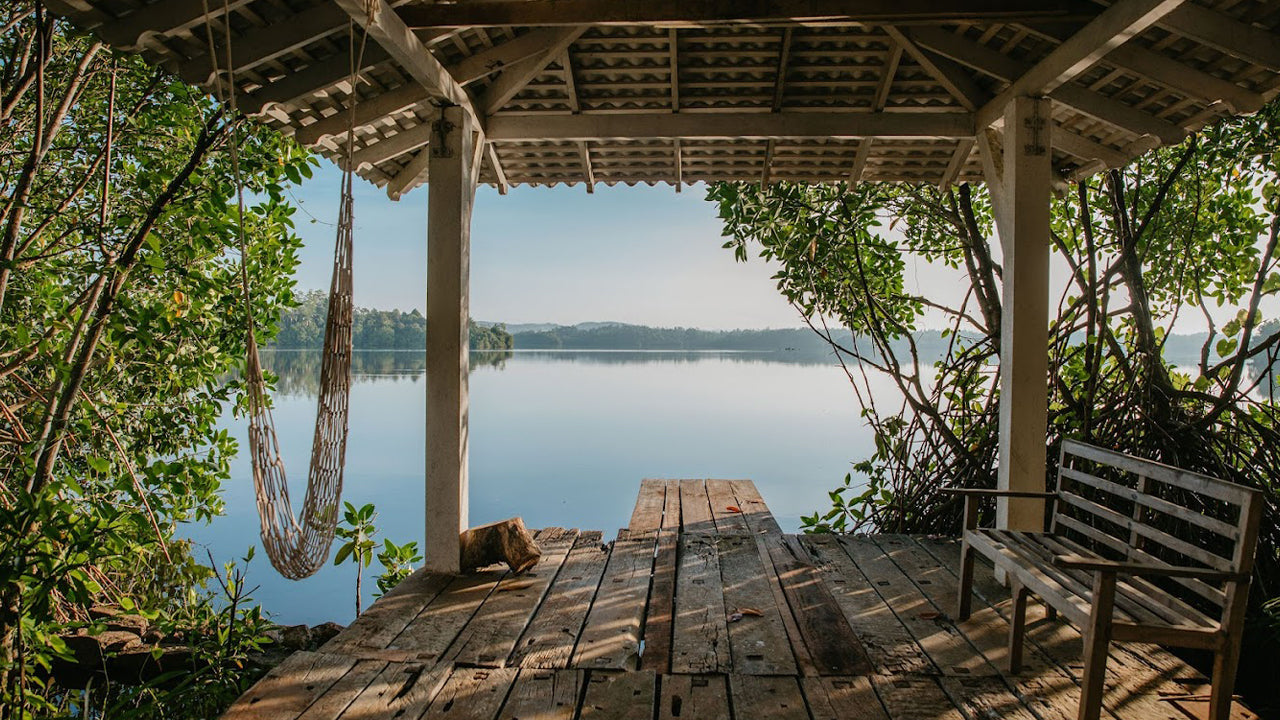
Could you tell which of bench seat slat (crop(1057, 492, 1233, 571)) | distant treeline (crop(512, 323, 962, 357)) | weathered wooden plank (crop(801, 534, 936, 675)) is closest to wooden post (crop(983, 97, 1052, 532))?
bench seat slat (crop(1057, 492, 1233, 571))

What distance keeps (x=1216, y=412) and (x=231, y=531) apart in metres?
9.35

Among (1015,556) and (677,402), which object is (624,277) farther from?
(1015,556)

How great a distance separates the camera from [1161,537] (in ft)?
8.05

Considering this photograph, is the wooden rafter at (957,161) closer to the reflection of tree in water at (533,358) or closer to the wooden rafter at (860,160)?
the wooden rafter at (860,160)

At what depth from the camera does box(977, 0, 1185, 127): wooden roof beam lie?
2666 mm

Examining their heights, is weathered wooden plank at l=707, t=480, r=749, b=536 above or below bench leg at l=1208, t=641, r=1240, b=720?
below

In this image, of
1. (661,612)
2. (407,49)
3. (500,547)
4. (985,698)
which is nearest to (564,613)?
(661,612)

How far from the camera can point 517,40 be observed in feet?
11.8

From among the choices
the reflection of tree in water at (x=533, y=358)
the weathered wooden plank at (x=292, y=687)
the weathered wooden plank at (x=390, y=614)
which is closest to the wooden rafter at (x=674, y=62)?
the weathered wooden plank at (x=390, y=614)

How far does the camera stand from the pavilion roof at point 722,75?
2.83 meters

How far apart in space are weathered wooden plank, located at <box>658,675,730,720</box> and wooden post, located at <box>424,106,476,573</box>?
62.0 inches

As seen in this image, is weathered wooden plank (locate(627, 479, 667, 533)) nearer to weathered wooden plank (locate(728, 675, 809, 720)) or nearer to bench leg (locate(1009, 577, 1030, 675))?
weathered wooden plank (locate(728, 675, 809, 720))

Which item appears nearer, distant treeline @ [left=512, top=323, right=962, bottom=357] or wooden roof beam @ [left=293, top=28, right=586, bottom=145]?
wooden roof beam @ [left=293, top=28, right=586, bottom=145]

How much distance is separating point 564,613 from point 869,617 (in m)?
1.24
